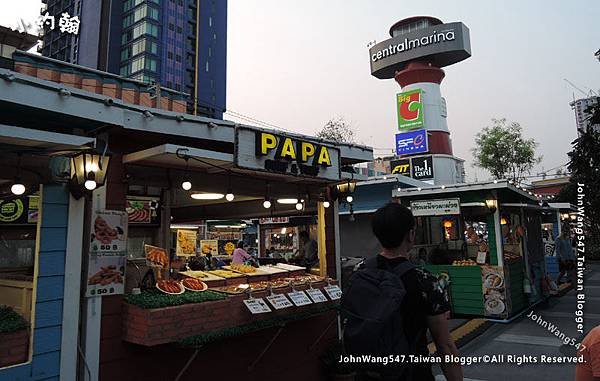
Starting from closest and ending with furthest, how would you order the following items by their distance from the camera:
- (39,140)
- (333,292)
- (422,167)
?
(39,140), (333,292), (422,167)

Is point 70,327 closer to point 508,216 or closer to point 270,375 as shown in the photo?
point 270,375

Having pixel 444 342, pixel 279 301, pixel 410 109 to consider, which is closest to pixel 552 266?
pixel 279 301

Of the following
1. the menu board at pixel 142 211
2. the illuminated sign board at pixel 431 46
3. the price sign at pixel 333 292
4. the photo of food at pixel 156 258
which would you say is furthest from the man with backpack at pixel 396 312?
the illuminated sign board at pixel 431 46

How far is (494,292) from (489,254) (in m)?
0.98

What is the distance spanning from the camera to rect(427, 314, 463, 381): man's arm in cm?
217

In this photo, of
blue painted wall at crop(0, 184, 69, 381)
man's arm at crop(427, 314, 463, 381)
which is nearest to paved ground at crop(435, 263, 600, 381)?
man's arm at crop(427, 314, 463, 381)

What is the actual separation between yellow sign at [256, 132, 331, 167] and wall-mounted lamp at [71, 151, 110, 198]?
1.79 metres

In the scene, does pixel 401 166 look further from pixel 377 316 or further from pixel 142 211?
pixel 377 316

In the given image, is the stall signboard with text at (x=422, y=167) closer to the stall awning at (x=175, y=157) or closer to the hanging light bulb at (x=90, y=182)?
the stall awning at (x=175, y=157)

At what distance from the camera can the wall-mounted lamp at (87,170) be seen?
3924mm

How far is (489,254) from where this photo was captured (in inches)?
414

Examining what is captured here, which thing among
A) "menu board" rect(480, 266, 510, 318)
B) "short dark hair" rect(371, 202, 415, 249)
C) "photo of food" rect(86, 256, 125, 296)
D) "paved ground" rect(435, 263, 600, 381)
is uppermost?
"short dark hair" rect(371, 202, 415, 249)

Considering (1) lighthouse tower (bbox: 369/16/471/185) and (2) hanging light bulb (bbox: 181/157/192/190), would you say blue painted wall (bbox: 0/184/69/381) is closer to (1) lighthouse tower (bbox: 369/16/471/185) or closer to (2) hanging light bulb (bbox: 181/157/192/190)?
(2) hanging light bulb (bbox: 181/157/192/190)

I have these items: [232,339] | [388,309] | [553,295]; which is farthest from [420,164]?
[388,309]
